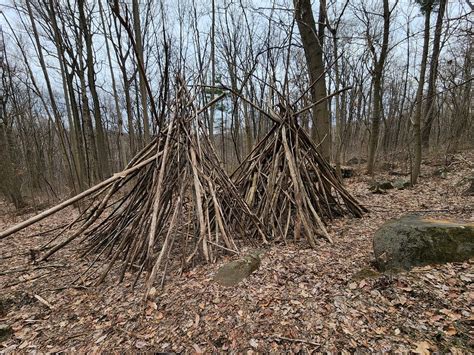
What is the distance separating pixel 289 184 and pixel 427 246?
Answer: 5.99ft

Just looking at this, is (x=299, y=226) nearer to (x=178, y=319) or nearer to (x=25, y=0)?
(x=178, y=319)

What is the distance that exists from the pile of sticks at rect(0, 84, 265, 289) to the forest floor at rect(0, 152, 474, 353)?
0.99 feet

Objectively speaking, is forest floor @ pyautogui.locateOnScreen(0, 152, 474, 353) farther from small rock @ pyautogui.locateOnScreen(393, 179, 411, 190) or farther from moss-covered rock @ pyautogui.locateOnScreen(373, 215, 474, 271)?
small rock @ pyautogui.locateOnScreen(393, 179, 411, 190)

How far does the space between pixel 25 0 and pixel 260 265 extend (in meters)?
8.55

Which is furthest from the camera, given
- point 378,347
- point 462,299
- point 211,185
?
point 211,185

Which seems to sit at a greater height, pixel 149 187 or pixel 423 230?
pixel 149 187

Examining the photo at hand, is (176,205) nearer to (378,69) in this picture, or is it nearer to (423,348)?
(423,348)

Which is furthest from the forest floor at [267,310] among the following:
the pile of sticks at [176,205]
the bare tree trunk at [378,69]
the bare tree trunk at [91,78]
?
the bare tree trunk at [91,78]

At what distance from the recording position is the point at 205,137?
11.4ft

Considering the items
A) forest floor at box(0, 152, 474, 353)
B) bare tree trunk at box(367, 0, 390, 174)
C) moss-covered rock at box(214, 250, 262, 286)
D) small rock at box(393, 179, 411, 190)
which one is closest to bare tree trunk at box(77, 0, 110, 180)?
forest floor at box(0, 152, 474, 353)

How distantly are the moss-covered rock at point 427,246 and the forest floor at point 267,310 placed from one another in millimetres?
102

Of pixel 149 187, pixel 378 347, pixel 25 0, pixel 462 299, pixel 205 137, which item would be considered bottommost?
pixel 378 347

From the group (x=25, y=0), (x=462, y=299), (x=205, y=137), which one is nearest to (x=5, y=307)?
(x=205, y=137)

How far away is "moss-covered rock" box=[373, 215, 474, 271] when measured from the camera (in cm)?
227
